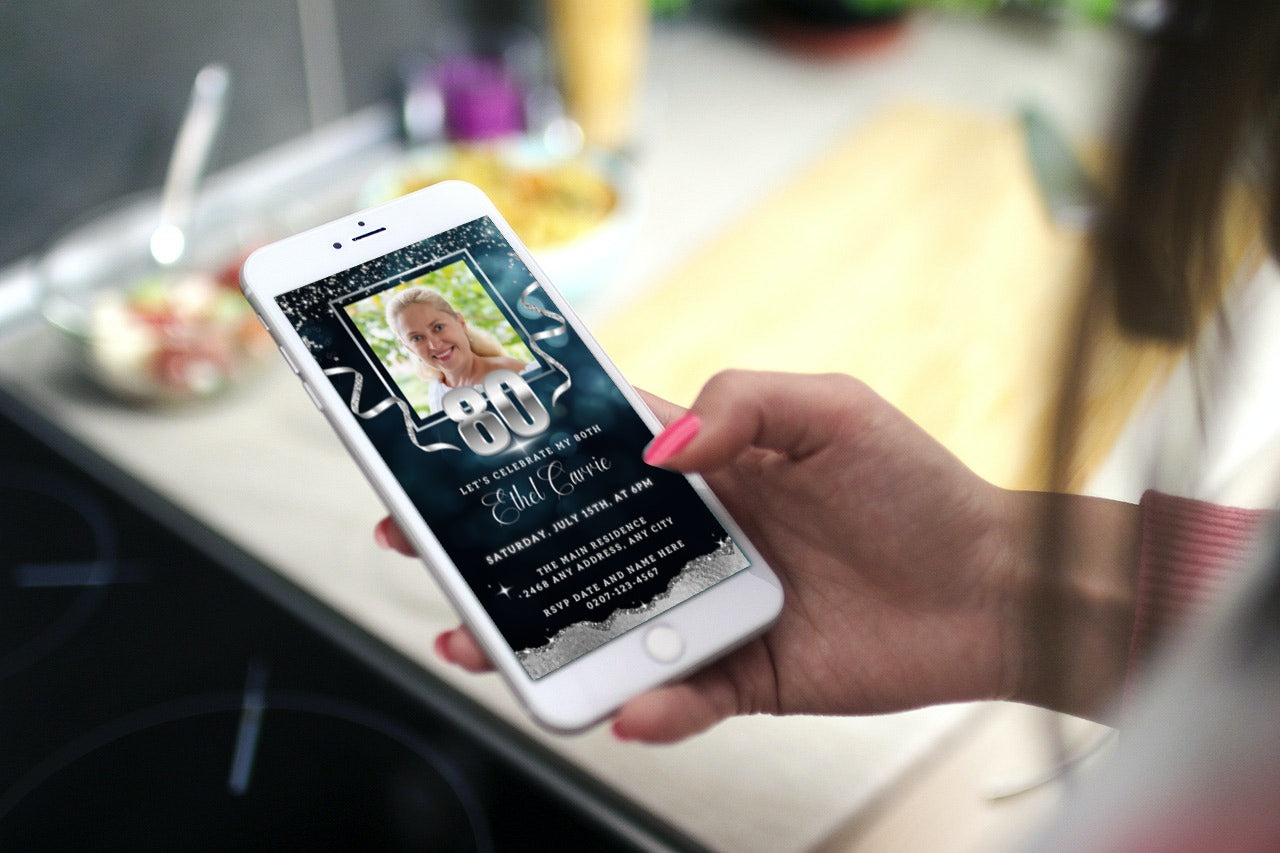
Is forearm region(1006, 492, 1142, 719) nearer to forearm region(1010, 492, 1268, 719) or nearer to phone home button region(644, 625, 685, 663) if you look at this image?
forearm region(1010, 492, 1268, 719)

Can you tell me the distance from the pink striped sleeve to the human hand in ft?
0.20

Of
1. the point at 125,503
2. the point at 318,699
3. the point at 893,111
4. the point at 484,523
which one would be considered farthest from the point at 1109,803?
the point at 893,111

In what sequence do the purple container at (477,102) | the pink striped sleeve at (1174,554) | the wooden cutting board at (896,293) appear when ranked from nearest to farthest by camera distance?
the pink striped sleeve at (1174,554)
the wooden cutting board at (896,293)
the purple container at (477,102)

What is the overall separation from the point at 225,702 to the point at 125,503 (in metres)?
0.17

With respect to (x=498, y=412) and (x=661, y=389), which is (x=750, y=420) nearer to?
(x=498, y=412)

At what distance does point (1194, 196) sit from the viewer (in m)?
0.22

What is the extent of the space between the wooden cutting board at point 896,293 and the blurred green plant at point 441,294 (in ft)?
0.72

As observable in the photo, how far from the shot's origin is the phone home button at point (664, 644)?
384 millimetres

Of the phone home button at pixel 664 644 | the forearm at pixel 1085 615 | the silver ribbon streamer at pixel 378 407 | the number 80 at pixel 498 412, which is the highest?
the silver ribbon streamer at pixel 378 407

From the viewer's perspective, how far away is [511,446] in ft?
1.32

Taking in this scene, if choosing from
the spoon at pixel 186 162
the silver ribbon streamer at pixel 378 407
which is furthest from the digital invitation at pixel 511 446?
the spoon at pixel 186 162

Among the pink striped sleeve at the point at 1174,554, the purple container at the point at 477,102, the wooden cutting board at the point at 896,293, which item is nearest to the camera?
the pink striped sleeve at the point at 1174,554

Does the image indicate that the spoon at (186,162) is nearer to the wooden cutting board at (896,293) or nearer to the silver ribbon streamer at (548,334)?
Answer: the wooden cutting board at (896,293)

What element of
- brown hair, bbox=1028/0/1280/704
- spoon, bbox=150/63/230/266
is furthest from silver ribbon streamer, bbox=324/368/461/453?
spoon, bbox=150/63/230/266
